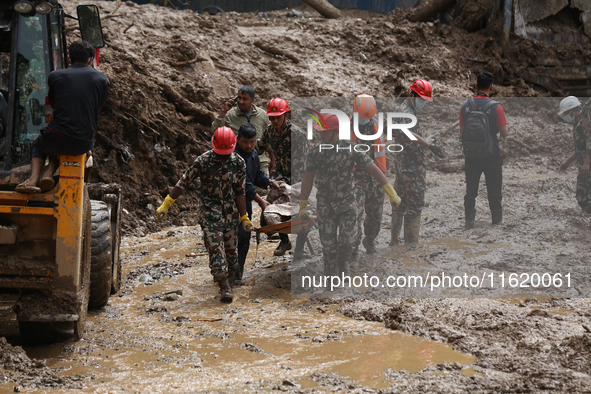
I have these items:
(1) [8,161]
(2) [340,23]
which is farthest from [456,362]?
(2) [340,23]

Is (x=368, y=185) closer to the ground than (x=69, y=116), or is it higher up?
closer to the ground

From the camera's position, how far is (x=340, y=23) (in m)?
15.1

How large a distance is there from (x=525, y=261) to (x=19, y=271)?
522cm

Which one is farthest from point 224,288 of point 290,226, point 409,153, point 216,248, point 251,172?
point 409,153

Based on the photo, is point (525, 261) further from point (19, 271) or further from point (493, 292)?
point (19, 271)

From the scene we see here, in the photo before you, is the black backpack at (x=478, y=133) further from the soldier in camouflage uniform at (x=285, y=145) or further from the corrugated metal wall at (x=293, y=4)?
the corrugated metal wall at (x=293, y=4)

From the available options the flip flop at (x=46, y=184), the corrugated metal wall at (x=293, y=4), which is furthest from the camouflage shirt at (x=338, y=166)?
the corrugated metal wall at (x=293, y=4)

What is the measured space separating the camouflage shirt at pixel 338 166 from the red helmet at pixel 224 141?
835mm

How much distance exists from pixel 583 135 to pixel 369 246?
3.32 meters

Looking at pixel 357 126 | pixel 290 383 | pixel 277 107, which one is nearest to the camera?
pixel 290 383

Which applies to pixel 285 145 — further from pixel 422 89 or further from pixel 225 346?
pixel 225 346

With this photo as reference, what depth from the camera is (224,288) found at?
5.96 metres

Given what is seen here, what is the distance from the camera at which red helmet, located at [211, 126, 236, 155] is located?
19.2 ft

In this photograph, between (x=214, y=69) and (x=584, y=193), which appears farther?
(x=214, y=69)
